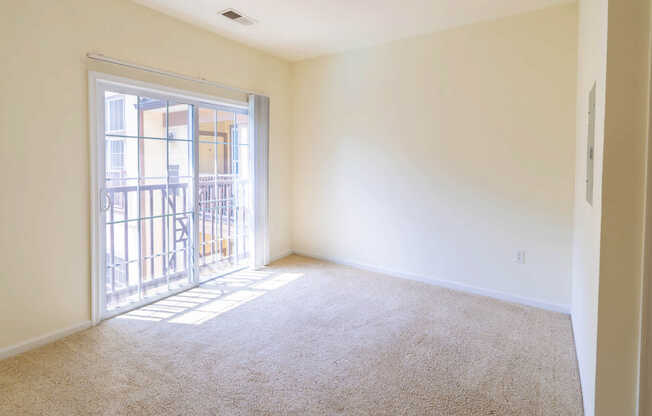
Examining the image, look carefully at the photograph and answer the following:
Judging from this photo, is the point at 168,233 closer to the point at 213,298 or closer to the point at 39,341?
the point at 213,298

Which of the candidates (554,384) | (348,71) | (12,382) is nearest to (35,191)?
(12,382)

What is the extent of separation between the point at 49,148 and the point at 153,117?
942 millimetres

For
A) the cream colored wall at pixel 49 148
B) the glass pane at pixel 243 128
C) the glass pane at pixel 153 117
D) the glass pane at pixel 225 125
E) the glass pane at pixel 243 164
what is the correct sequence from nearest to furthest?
1. the cream colored wall at pixel 49 148
2. the glass pane at pixel 153 117
3. the glass pane at pixel 225 125
4. the glass pane at pixel 243 128
5. the glass pane at pixel 243 164

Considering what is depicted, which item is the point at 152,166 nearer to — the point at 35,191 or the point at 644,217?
the point at 35,191

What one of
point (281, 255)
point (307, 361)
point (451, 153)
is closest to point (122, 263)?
point (307, 361)

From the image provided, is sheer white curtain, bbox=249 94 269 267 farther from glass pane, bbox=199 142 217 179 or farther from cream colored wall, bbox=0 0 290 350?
cream colored wall, bbox=0 0 290 350

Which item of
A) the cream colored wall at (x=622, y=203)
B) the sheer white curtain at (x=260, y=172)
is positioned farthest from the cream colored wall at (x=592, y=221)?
the sheer white curtain at (x=260, y=172)

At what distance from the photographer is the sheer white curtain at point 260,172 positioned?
4426mm

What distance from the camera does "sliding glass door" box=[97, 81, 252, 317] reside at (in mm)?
3199

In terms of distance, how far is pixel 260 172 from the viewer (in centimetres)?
455

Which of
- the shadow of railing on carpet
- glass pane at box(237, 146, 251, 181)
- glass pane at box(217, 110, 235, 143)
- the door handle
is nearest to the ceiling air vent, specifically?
glass pane at box(217, 110, 235, 143)

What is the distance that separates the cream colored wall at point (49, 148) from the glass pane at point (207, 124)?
2.39ft

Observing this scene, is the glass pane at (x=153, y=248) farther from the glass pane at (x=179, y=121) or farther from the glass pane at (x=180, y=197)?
the glass pane at (x=179, y=121)

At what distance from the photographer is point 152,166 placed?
3.48 m
